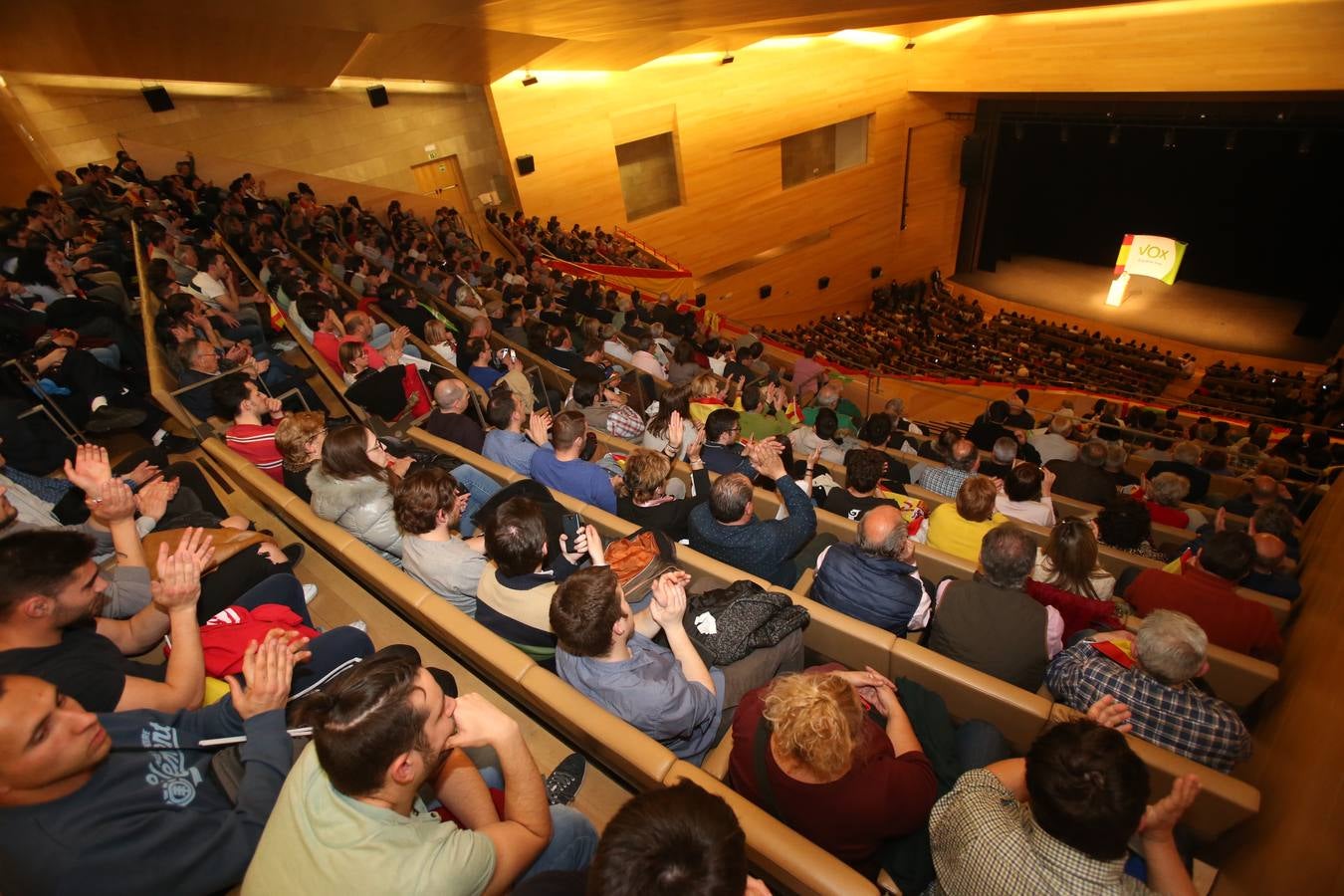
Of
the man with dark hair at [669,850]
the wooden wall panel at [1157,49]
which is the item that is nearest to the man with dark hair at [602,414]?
the man with dark hair at [669,850]

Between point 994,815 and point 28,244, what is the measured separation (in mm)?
8582

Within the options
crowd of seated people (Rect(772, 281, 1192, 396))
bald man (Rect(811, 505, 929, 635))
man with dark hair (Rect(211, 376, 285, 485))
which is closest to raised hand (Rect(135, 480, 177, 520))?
man with dark hair (Rect(211, 376, 285, 485))

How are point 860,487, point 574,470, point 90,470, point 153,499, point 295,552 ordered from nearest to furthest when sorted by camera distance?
1. point 90,470
2. point 153,499
3. point 295,552
4. point 574,470
5. point 860,487

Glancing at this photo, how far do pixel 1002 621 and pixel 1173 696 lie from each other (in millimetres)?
537

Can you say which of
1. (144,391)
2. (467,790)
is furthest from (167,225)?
(467,790)

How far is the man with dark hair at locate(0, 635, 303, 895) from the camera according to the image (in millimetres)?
1203

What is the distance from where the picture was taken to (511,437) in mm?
3773

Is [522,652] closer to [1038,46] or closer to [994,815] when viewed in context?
[994,815]

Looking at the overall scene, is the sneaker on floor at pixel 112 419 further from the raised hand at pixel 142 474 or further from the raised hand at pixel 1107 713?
the raised hand at pixel 1107 713

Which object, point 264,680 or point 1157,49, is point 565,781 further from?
point 1157,49

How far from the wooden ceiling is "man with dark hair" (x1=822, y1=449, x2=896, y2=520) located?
538 cm

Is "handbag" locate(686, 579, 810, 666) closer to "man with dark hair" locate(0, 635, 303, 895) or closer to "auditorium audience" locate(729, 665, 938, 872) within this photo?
"auditorium audience" locate(729, 665, 938, 872)

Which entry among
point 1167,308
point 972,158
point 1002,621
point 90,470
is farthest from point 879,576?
point 1167,308

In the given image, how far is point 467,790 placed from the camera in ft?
5.11
